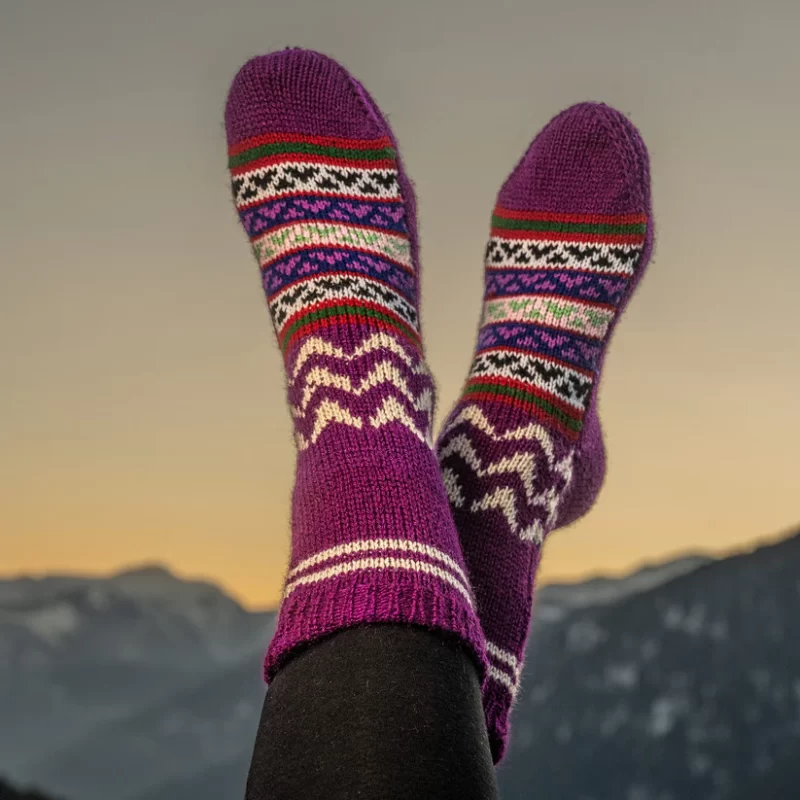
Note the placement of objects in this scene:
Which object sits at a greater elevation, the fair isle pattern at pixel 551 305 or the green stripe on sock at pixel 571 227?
the green stripe on sock at pixel 571 227

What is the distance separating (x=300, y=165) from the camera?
1.13m

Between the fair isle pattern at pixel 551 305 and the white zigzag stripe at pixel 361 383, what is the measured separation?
0.63ft

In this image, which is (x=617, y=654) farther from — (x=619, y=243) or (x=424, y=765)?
(x=424, y=765)

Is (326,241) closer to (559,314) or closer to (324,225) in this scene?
(324,225)

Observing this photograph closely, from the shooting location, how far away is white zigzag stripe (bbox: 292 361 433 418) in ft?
2.88

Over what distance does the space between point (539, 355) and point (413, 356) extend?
0.22 m

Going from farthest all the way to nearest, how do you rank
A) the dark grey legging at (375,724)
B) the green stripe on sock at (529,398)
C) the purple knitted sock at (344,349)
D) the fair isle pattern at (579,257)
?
the fair isle pattern at (579,257) → the green stripe on sock at (529,398) → the purple knitted sock at (344,349) → the dark grey legging at (375,724)

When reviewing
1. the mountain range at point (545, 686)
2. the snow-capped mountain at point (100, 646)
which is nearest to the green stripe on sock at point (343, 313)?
the mountain range at point (545, 686)

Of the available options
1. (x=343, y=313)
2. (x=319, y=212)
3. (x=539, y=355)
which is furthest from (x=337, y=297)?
(x=539, y=355)

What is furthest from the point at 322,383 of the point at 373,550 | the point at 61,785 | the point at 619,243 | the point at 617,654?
the point at 61,785

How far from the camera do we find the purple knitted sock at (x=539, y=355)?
0.96 metres

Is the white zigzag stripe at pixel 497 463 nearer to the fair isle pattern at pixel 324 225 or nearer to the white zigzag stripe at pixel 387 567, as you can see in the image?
the fair isle pattern at pixel 324 225

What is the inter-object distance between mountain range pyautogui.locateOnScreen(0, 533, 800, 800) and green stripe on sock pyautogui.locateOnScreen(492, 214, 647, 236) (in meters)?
0.73

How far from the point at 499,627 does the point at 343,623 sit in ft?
1.00
